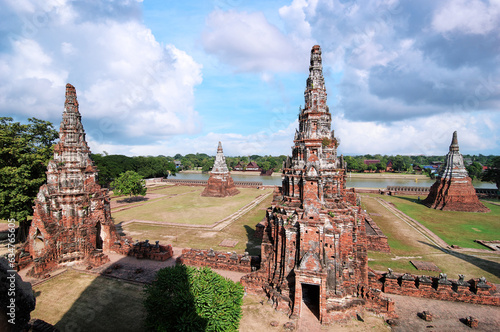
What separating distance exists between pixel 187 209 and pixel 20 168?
19070 millimetres

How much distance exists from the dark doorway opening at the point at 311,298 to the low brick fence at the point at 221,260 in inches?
139

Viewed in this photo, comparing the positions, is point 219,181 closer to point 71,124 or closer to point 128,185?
point 128,185

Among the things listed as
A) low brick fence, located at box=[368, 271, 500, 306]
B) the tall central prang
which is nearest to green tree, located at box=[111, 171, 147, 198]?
the tall central prang

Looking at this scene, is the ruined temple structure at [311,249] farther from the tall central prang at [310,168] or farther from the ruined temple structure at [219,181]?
the ruined temple structure at [219,181]

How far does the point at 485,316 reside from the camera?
10859 mm

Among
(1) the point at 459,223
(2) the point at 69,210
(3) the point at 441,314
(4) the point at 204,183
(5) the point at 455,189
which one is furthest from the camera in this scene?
(4) the point at 204,183

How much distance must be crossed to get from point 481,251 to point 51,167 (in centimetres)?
3232

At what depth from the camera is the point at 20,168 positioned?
673 inches

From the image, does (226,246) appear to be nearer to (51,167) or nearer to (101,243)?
(101,243)

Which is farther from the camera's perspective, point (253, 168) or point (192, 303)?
point (253, 168)

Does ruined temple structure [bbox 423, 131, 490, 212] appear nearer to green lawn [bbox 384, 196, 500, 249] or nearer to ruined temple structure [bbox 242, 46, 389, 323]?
green lawn [bbox 384, 196, 500, 249]

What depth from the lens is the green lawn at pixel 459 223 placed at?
71.4 ft

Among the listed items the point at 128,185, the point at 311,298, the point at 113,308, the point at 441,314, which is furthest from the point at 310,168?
the point at 128,185

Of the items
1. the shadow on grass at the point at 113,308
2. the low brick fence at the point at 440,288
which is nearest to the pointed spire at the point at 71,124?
the shadow on grass at the point at 113,308
